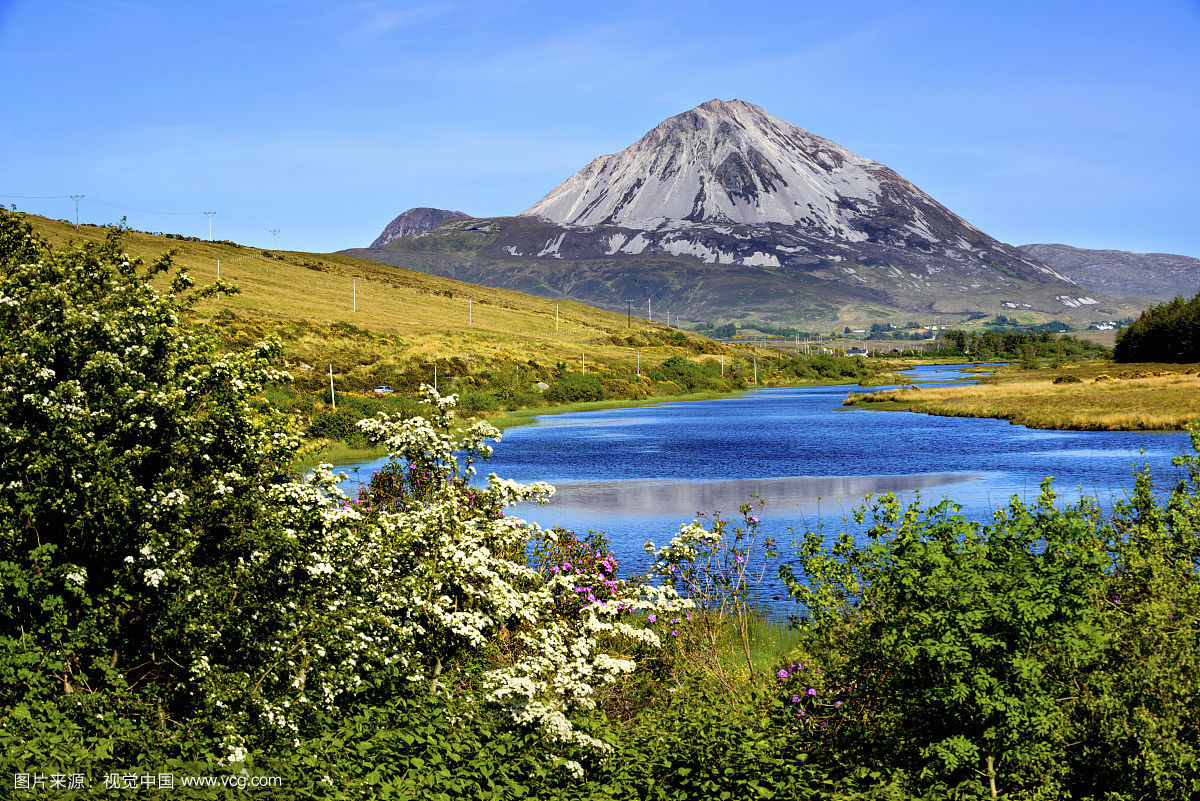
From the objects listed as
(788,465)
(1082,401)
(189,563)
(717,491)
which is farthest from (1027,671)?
(1082,401)

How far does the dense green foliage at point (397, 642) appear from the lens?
30.8ft

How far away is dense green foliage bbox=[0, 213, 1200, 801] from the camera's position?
9375mm

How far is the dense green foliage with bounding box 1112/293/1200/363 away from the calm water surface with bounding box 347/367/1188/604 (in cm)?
8523

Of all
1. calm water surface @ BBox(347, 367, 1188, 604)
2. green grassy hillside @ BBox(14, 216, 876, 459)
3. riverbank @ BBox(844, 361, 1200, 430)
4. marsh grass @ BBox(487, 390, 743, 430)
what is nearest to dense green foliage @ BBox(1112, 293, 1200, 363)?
riverbank @ BBox(844, 361, 1200, 430)

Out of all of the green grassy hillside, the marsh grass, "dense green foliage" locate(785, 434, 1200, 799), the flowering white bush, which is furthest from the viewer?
the green grassy hillside

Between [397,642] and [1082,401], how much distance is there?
93.2 metres

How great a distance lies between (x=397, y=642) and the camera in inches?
485

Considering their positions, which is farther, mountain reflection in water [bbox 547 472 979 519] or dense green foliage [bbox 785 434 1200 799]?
mountain reflection in water [bbox 547 472 979 519]

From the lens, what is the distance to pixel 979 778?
944 centimetres

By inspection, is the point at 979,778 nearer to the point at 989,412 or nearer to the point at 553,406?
the point at 989,412

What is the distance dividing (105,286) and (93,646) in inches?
199

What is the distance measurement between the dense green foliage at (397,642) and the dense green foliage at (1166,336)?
6445 inches

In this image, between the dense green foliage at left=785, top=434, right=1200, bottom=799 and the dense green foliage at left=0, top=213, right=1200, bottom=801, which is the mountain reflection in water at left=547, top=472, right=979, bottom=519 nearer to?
the dense green foliage at left=0, top=213, right=1200, bottom=801

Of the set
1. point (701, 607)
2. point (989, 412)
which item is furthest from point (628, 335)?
point (701, 607)
